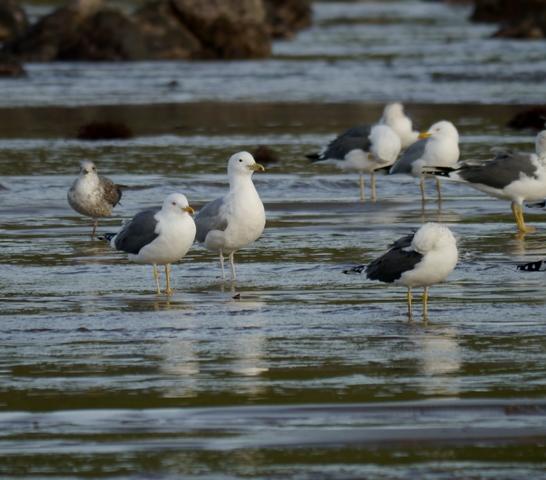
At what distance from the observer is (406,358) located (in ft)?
33.9

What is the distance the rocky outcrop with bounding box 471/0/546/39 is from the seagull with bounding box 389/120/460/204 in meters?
40.5

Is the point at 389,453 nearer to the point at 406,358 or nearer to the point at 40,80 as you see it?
the point at 406,358

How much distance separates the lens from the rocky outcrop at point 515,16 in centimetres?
5934

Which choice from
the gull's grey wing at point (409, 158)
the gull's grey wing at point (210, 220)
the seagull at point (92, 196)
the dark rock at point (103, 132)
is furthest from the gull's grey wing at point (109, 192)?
the dark rock at point (103, 132)

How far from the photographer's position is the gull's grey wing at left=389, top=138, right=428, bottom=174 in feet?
63.7

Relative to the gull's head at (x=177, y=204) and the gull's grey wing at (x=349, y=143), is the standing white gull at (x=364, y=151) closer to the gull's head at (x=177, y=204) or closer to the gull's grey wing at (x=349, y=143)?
the gull's grey wing at (x=349, y=143)

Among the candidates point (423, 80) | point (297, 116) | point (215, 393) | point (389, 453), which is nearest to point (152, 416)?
point (215, 393)

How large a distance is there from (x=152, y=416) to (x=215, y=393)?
643 millimetres

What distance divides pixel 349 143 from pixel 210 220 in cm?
669

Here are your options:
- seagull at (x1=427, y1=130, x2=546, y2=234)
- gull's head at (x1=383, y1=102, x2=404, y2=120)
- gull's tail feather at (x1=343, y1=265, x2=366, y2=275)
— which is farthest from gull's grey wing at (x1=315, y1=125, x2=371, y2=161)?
gull's tail feather at (x1=343, y1=265, x2=366, y2=275)

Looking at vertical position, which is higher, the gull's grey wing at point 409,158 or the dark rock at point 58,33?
the dark rock at point 58,33

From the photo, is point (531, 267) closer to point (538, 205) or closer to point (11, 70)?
point (538, 205)

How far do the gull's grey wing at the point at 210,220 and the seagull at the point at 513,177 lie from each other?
3635 mm

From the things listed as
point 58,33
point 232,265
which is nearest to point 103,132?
point 232,265
